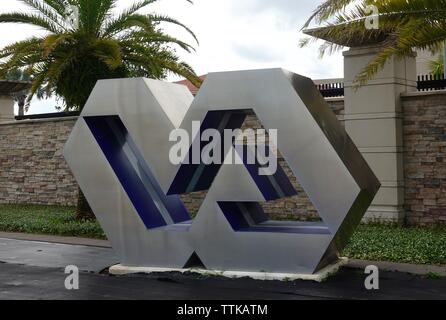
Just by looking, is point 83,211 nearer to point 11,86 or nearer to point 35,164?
point 35,164

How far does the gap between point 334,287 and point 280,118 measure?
2326 mm

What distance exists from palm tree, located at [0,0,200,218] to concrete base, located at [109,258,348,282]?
6374 millimetres

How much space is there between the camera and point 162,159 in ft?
28.2

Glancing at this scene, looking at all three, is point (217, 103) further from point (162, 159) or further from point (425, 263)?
point (425, 263)

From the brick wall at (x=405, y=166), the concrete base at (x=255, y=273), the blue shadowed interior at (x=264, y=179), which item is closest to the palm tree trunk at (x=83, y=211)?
the brick wall at (x=405, y=166)

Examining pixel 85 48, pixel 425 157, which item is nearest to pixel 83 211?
pixel 85 48

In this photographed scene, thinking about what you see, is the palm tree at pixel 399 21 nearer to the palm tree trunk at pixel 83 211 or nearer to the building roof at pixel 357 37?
the building roof at pixel 357 37

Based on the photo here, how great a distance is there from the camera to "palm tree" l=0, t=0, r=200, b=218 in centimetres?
1425

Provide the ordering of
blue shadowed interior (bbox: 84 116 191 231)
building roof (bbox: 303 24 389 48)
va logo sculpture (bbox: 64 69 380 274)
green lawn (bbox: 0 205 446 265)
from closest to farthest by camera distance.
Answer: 1. va logo sculpture (bbox: 64 69 380 274)
2. blue shadowed interior (bbox: 84 116 191 231)
3. green lawn (bbox: 0 205 446 265)
4. building roof (bbox: 303 24 389 48)

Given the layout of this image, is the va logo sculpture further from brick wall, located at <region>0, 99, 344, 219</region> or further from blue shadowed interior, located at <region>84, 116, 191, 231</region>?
brick wall, located at <region>0, 99, 344, 219</region>

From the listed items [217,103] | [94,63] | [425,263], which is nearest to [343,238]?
[425,263]

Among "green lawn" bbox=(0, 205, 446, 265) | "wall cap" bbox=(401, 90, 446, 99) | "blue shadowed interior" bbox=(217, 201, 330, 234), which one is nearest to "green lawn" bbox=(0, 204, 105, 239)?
"green lawn" bbox=(0, 205, 446, 265)
